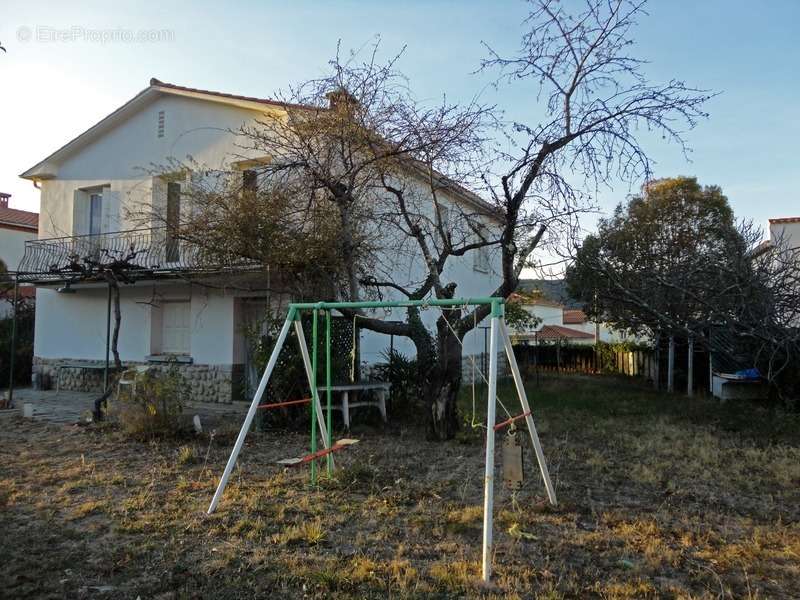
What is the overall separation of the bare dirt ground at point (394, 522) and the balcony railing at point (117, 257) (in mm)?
3661

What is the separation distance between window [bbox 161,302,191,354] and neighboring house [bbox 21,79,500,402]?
24mm

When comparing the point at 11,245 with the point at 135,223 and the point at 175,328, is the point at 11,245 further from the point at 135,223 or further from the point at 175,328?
the point at 175,328

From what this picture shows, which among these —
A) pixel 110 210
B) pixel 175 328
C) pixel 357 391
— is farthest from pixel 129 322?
pixel 357 391

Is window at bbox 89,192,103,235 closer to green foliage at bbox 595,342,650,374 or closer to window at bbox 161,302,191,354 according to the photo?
window at bbox 161,302,191,354

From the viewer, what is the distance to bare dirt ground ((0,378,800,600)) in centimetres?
389

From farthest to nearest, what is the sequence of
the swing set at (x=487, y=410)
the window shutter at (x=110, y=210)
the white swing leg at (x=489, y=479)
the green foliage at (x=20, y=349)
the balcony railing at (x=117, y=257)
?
the green foliage at (x=20, y=349), the window shutter at (x=110, y=210), the balcony railing at (x=117, y=257), the swing set at (x=487, y=410), the white swing leg at (x=489, y=479)

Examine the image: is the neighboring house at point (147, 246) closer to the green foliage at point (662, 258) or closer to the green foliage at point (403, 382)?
the green foliage at point (403, 382)

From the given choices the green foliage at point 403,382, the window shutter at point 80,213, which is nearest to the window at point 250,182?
the green foliage at point 403,382

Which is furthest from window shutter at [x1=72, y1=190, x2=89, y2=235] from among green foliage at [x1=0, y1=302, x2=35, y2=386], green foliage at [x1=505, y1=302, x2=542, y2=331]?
green foliage at [x1=505, y1=302, x2=542, y2=331]

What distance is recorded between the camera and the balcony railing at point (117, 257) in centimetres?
1141

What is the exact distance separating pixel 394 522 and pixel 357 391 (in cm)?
491

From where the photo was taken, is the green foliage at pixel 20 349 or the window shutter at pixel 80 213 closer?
the window shutter at pixel 80 213

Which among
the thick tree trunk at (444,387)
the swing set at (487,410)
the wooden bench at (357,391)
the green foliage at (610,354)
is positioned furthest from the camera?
the green foliage at (610,354)

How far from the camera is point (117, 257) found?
14.3m
